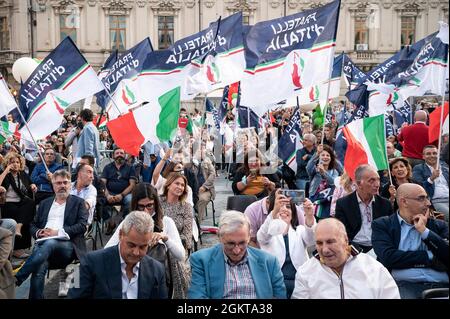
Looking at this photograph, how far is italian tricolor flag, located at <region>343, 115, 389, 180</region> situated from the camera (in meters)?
6.68

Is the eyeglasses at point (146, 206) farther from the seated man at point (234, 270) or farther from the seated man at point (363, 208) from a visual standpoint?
the seated man at point (363, 208)

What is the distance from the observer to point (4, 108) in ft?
27.1

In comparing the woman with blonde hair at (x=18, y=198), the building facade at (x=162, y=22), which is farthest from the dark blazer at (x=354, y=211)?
the building facade at (x=162, y=22)

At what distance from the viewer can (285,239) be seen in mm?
5266

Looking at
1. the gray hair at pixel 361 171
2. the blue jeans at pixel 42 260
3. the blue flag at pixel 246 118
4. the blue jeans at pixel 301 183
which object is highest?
the blue flag at pixel 246 118

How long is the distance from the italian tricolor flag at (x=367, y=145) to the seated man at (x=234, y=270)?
2656 millimetres

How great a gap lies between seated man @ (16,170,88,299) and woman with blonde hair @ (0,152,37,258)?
1.76m

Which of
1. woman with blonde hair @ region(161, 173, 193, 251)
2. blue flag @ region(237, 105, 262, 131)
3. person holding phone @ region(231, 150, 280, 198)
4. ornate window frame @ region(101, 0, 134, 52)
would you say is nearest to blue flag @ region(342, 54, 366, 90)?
blue flag @ region(237, 105, 262, 131)

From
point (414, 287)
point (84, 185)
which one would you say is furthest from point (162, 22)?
point (414, 287)

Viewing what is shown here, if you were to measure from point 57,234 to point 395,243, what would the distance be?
10.2 feet

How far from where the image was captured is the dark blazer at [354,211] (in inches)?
227

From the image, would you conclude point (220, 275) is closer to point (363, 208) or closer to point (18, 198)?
point (363, 208)
